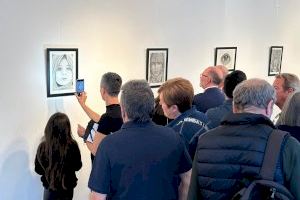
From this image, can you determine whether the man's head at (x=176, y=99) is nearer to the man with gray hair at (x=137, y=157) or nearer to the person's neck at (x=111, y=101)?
the man with gray hair at (x=137, y=157)

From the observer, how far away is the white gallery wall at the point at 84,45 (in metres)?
3.46

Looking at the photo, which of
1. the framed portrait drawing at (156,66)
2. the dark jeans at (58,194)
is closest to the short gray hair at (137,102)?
the dark jeans at (58,194)

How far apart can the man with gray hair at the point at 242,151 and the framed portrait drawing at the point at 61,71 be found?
2171 mm

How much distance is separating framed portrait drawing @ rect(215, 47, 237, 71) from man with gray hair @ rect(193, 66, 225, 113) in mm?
1331

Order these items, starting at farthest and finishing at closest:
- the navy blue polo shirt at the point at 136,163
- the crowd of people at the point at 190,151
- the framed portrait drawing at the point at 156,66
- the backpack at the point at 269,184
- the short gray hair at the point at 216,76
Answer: the framed portrait drawing at the point at 156,66, the short gray hair at the point at 216,76, the navy blue polo shirt at the point at 136,163, the crowd of people at the point at 190,151, the backpack at the point at 269,184

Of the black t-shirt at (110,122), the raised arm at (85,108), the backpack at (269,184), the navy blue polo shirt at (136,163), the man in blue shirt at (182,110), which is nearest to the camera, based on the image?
the backpack at (269,184)

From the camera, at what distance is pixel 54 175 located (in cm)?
313

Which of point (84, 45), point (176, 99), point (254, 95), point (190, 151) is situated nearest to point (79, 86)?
point (84, 45)

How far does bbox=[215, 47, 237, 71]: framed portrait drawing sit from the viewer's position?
5.53 m

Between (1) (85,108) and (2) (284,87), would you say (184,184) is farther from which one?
(1) (85,108)

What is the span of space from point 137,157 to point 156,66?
2.85m

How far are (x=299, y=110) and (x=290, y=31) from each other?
4.53 meters

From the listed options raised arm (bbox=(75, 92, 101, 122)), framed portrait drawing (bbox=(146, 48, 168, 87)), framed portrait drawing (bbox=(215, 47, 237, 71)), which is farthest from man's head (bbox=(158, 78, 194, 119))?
framed portrait drawing (bbox=(215, 47, 237, 71))

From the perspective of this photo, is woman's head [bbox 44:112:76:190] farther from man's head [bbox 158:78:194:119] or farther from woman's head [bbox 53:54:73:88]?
man's head [bbox 158:78:194:119]
